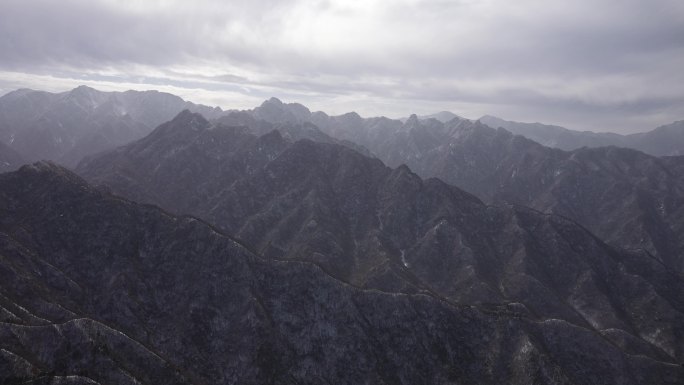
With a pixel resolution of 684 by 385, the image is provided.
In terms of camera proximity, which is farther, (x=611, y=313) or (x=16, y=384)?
(x=611, y=313)

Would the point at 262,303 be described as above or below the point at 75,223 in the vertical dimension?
below

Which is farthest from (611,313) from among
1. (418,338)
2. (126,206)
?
(126,206)

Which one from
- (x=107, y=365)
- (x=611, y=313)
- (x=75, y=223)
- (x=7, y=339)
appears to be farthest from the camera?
(x=611, y=313)

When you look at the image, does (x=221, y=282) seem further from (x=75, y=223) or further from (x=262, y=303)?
(x=75, y=223)

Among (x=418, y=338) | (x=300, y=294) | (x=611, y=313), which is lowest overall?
(x=611, y=313)

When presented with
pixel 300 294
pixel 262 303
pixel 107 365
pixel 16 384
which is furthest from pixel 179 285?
pixel 16 384

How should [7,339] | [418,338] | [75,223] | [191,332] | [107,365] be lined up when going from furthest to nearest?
[75,223] → [418,338] → [191,332] → [107,365] → [7,339]
